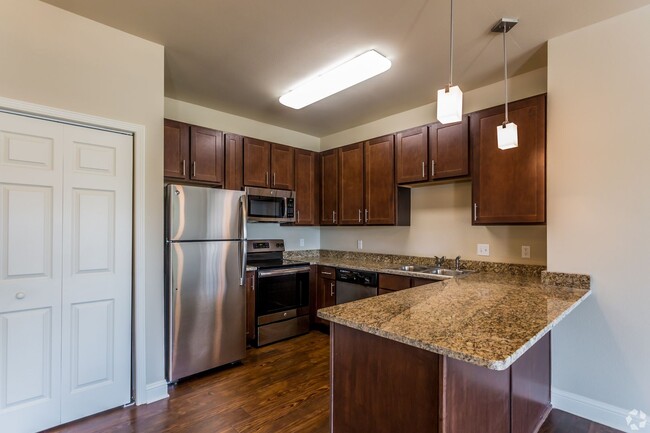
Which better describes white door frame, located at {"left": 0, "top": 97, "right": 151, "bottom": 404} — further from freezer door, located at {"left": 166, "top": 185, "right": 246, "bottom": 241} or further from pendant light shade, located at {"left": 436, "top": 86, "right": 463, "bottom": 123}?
pendant light shade, located at {"left": 436, "top": 86, "right": 463, "bottom": 123}

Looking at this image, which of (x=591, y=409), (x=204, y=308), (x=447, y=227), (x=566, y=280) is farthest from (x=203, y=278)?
(x=591, y=409)

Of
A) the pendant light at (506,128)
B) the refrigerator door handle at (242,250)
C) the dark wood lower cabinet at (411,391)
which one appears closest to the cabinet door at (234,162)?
the refrigerator door handle at (242,250)

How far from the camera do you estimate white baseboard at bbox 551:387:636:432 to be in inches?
79.5

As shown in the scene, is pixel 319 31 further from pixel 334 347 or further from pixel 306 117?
pixel 334 347

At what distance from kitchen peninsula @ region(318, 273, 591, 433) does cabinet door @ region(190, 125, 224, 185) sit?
2.37 m

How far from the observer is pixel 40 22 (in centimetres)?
199

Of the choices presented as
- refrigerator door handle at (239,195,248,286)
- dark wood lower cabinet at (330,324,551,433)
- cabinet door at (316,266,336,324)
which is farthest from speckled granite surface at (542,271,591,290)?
refrigerator door handle at (239,195,248,286)

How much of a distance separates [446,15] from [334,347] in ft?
7.11

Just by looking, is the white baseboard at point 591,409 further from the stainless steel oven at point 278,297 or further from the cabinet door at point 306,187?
the cabinet door at point 306,187

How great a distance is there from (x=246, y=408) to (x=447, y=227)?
255cm

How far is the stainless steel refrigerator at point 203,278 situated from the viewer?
8.68 feet

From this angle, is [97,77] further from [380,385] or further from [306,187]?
[380,385]

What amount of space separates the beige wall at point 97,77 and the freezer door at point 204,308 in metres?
0.18

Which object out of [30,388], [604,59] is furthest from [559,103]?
[30,388]
